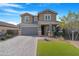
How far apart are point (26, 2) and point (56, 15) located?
92 cm

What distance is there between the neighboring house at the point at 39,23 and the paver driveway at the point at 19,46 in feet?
0.77

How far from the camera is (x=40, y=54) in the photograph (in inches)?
310

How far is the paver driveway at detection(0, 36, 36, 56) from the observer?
788 cm

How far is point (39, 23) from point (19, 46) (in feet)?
2.87

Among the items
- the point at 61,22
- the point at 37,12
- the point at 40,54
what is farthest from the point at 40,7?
the point at 40,54

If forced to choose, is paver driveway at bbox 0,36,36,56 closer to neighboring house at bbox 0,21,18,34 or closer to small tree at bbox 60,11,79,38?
neighboring house at bbox 0,21,18,34

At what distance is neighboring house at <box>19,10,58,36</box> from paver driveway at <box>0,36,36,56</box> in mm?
235

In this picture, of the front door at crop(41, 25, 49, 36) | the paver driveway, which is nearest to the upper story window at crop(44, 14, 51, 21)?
the front door at crop(41, 25, 49, 36)

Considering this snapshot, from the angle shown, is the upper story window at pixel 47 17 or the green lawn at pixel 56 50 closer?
the green lawn at pixel 56 50

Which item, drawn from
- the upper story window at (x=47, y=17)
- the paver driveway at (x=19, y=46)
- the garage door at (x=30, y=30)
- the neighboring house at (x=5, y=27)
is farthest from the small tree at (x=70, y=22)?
the neighboring house at (x=5, y=27)

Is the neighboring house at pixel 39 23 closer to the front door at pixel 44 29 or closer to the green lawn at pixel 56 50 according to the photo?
the front door at pixel 44 29

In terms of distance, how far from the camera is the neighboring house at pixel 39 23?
8031 millimetres

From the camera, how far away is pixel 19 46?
7.98 m

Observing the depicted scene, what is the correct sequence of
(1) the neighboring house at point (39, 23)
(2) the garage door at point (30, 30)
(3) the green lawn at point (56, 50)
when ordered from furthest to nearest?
(2) the garage door at point (30, 30) → (1) the neighboring house at point (39, 23) → (3) the green lawn at point (56, 50)
